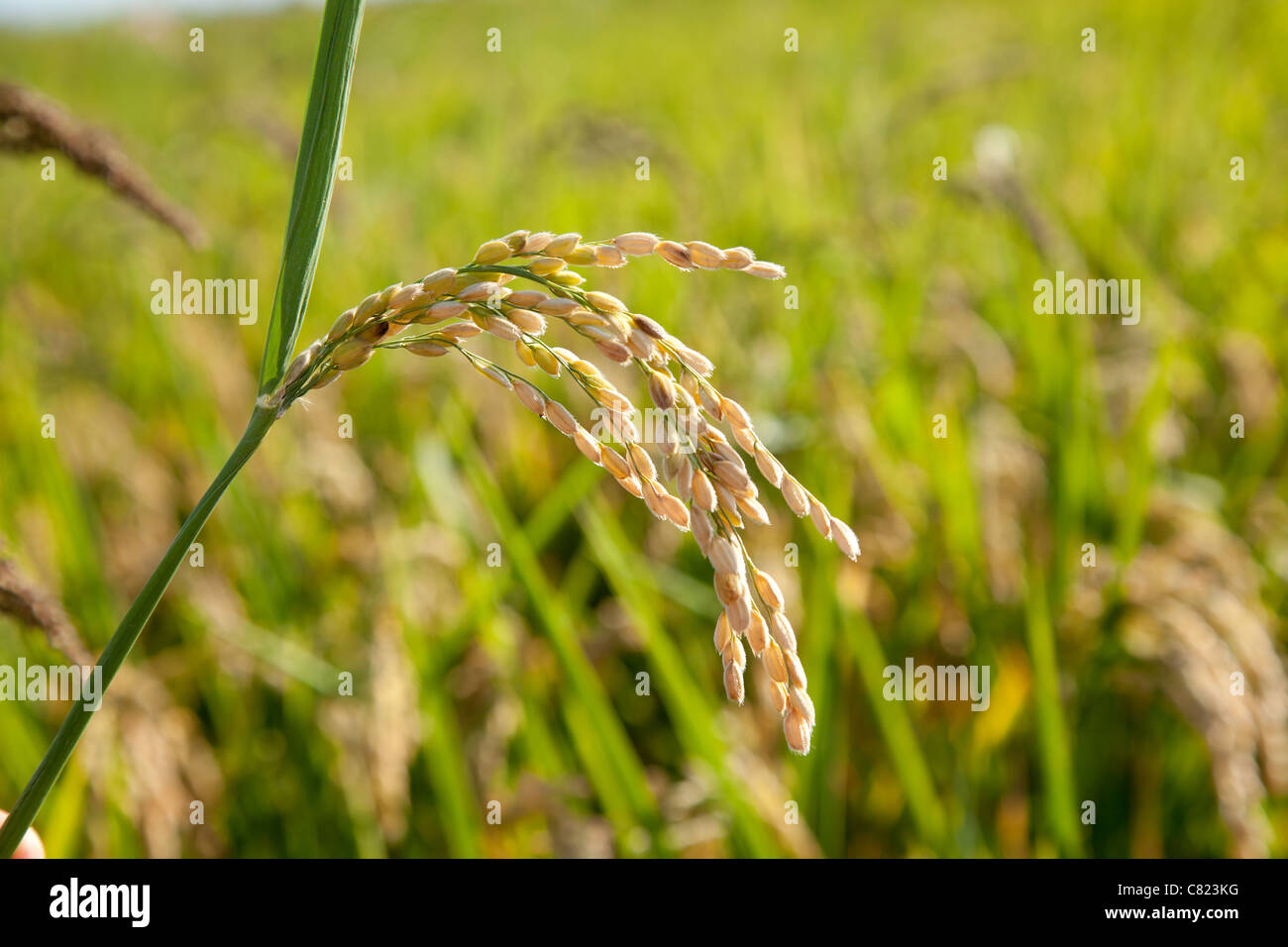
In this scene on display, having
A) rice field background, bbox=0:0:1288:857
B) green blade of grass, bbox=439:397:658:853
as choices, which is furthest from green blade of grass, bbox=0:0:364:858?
green blade of grass, bbox=439:397:658:853

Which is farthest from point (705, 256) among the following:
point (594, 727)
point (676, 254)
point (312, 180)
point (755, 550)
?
point (755, 550)

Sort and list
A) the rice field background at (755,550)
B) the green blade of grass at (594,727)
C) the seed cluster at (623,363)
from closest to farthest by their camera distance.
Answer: the seed cluster at (623,363) < the green blade of grass at (594,727) < the rice field background at (755,550)

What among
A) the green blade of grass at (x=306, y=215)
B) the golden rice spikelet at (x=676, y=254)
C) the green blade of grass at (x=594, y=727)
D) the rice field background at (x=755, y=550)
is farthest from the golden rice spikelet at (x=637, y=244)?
the green blade of grass at (x=594, y=727)

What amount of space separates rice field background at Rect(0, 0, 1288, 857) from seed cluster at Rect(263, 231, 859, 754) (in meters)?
0.34

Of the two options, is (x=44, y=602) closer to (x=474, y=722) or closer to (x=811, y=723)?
(x=811, y=723)

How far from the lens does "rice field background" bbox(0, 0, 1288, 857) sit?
152 cm

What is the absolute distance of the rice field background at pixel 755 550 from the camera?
4.99ft

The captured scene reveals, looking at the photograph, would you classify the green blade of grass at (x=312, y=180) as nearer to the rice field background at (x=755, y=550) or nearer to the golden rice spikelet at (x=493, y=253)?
the golden rice spikelet at (x=493, y=253)

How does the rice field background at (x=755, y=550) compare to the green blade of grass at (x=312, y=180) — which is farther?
the rice field background at (x=755, y=550)

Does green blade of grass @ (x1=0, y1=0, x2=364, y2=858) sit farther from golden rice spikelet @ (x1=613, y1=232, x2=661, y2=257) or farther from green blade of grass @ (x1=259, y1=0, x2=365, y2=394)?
A: golden rice spikelet @ (x1=613, y1=232, x2=661, y2=257)

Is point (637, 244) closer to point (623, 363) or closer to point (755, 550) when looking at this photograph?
point (623, 363)

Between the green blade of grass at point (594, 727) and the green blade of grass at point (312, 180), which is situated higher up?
the green blade of grass at point (312, 180)

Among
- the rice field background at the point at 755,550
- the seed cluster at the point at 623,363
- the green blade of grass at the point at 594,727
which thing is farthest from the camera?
the rice field background at the point at 755,550

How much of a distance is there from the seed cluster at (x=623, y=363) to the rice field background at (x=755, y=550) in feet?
1.12
